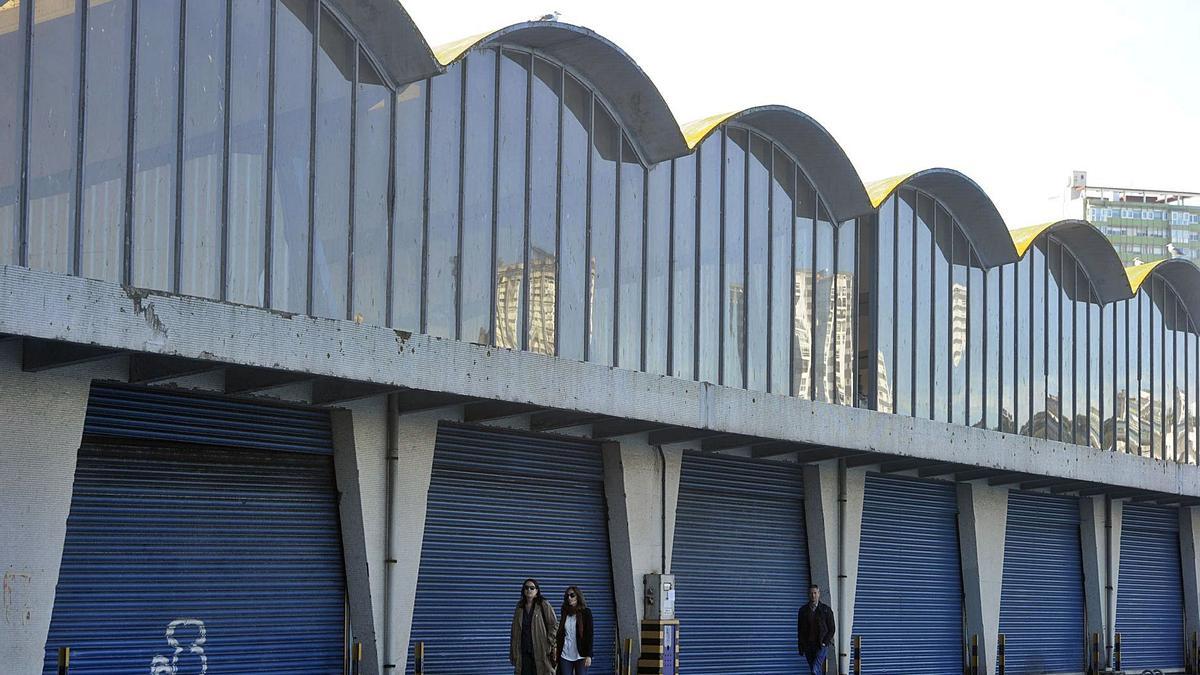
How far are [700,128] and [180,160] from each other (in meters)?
9.28

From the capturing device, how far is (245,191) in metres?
16.3

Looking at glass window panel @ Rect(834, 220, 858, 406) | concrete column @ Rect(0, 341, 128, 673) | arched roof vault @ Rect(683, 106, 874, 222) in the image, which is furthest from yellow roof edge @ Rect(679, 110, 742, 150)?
→ concrete column @ Rect(0, 341, 128, 673)

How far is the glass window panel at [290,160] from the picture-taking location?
16.7 meters

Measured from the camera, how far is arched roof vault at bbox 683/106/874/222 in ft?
75.8

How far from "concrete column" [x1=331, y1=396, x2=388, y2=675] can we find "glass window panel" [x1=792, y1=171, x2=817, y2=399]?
8.94 metres

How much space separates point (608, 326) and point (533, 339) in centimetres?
163

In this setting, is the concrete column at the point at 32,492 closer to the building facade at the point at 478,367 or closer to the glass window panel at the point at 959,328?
the building facade at the point at 478,367

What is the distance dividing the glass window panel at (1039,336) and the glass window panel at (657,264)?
1075 cm

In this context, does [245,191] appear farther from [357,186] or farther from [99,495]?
[99,495]

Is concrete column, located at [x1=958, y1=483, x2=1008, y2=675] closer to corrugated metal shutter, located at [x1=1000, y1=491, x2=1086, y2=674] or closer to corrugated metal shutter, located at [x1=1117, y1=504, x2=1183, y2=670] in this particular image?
corrugated metal shutter, located at [x1=1000, y1=491, x2=1086, y2=674]

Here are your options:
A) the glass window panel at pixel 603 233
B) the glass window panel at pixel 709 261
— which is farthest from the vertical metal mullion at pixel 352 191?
the glass window panel at pixel 709 261

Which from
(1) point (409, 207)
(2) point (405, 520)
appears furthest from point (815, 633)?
(1) point (409, 207)

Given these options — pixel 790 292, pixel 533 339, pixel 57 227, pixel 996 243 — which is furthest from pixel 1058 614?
pixel 57 227

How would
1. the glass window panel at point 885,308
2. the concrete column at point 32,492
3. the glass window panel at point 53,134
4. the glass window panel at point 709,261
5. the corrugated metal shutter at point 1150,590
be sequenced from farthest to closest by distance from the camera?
the corrugated metal shutter at point 1150,590, the glass window panel at point 885,308, the glass window panel at point 709,261, the glass window panel at point 53,134, the concrete column at point 32,492
